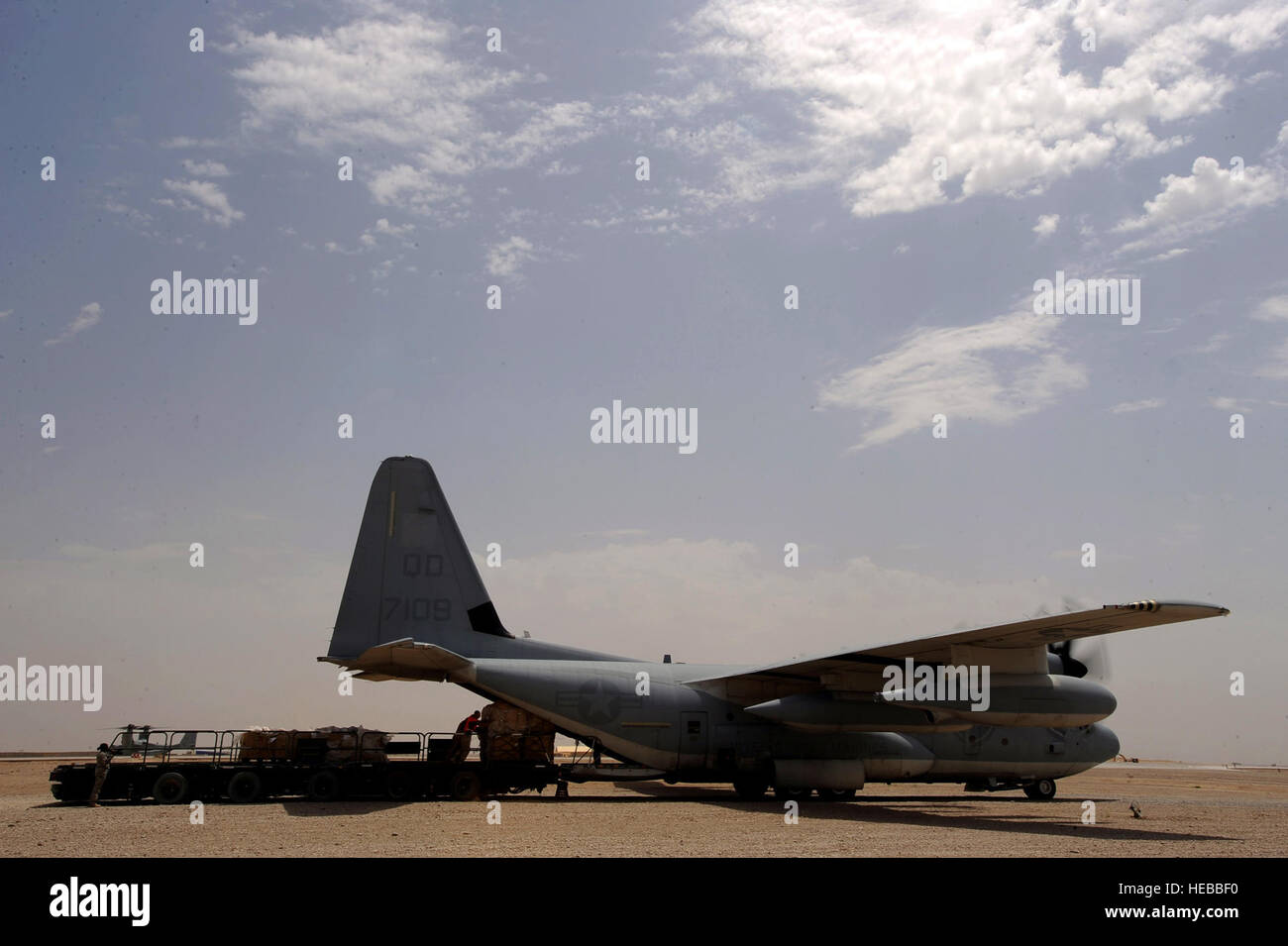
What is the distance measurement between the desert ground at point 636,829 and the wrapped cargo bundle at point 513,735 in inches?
40.8

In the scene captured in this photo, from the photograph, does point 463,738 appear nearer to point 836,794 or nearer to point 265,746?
point 265,746

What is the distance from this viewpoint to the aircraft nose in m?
25.5

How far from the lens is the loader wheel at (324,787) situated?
66.5 ft

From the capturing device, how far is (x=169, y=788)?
64.9 ft

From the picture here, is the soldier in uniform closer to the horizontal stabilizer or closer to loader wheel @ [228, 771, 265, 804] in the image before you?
the horizontal stabilizer

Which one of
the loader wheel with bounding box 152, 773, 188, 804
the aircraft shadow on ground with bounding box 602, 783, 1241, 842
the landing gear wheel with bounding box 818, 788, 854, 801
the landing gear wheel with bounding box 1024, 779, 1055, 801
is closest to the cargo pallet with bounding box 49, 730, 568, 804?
the loader wheel with bounding box 152, 773, 188, 804

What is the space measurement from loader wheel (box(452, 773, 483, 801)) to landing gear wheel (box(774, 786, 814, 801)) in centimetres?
703

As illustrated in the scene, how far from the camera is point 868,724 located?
22.1 m

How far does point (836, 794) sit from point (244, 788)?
14.1 m

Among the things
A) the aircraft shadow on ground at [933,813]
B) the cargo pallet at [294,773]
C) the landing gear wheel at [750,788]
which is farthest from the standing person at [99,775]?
the landing gear wheel at [750,788]
